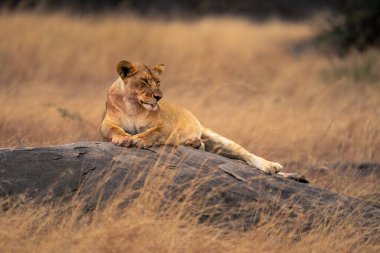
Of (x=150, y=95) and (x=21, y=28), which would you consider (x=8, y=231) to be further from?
(x=21, y=28)

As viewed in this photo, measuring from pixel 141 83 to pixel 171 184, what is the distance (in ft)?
2.95

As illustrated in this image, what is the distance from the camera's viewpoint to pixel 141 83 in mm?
5578

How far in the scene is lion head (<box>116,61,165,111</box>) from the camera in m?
5.52

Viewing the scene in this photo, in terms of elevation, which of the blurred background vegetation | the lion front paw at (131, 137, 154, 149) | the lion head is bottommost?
the blurred background vegetation

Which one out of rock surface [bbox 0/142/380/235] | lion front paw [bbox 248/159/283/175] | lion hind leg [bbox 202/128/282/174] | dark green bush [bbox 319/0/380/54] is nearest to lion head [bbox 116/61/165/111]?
rock surface [bbox 0/142/380/235]

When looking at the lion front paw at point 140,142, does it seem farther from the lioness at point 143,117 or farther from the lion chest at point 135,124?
the lion chest at point 135,124

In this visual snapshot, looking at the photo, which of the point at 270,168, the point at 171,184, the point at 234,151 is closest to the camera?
the point at 171,184

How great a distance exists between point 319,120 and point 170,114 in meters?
4.62

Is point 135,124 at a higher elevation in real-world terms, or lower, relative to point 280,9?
higher

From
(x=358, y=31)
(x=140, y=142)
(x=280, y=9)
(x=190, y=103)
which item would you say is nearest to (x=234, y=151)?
(x=140, y=142)

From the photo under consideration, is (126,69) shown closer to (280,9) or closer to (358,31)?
(358,31)

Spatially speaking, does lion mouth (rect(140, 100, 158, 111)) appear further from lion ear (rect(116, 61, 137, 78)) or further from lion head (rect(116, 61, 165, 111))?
lion ear (rect(116, 61, 137, 78))

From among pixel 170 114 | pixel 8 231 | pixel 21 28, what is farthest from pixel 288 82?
pixel 8 231

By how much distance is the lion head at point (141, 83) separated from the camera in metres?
5.52
